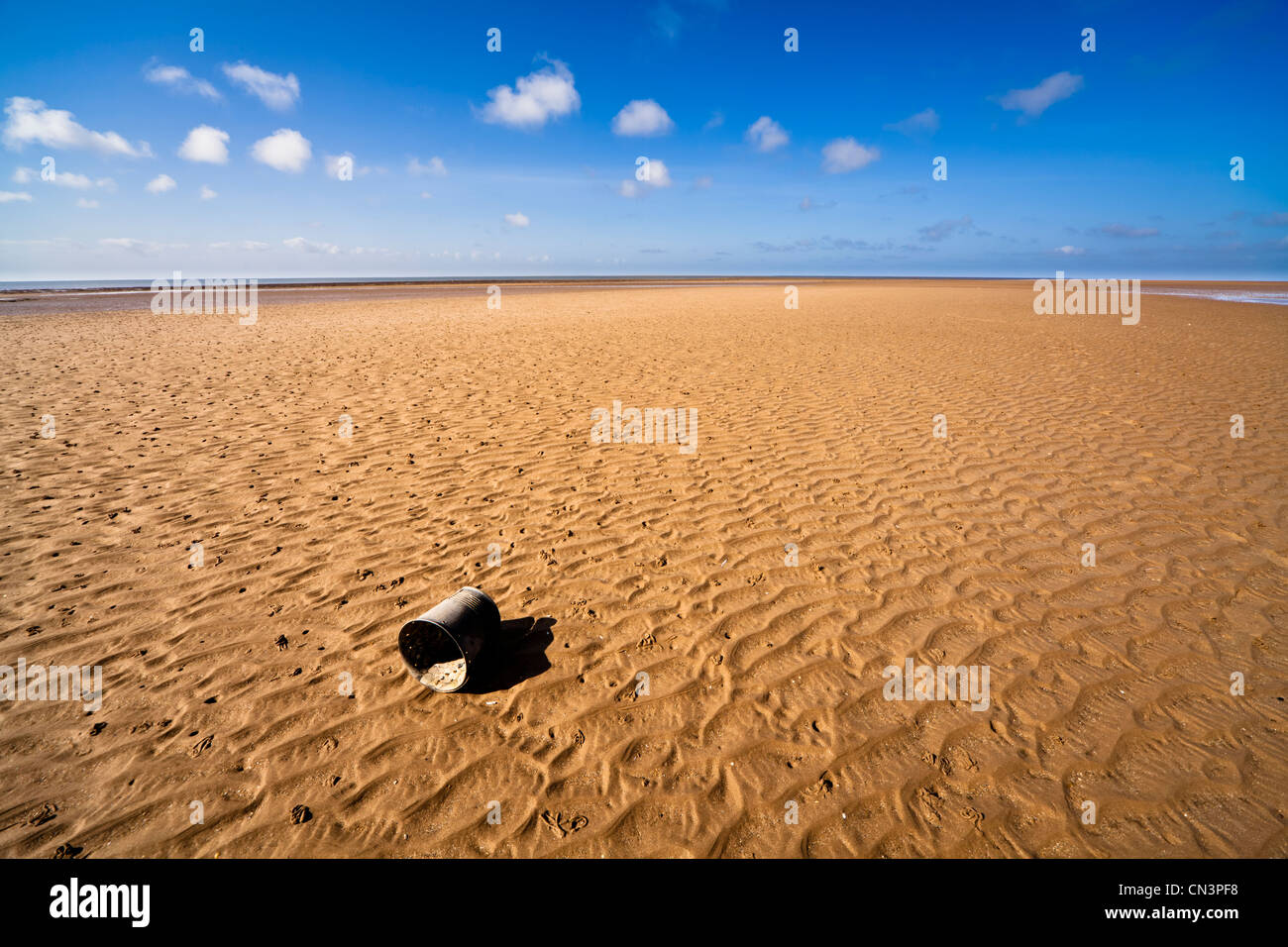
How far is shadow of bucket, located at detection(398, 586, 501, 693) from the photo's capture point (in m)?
3.74

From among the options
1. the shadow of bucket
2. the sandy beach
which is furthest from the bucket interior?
the sandy beach

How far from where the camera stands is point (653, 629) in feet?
14.8

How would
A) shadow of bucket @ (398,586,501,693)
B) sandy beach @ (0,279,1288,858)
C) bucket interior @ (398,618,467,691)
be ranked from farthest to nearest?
bucket interior @ (398,618,467,691)
shadow of bucket @ (398,586,501,693)
sandy beach @ (0,279,1288,858)

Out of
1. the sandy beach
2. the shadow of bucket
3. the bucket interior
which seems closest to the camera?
the sandy beach

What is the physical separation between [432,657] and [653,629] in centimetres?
186

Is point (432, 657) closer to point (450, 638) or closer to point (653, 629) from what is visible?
point (450, 638)

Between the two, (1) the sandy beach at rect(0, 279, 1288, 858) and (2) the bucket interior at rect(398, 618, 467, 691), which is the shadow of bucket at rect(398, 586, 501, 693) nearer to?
(2) the bucket interior at rect(398, 618, 467, 691)

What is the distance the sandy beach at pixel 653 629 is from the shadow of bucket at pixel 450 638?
15cm

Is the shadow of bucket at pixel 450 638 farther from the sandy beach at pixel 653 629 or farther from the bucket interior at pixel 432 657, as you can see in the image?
the sandy beach at pixel 653 629

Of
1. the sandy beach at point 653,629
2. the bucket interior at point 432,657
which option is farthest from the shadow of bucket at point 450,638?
the sandy beach at point 653,629

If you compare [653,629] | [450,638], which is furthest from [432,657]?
[653,629]

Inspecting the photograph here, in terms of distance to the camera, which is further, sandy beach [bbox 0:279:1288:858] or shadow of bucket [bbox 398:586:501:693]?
shadow of bucket [bbox 398:586:501:693]

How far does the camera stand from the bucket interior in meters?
3.93
